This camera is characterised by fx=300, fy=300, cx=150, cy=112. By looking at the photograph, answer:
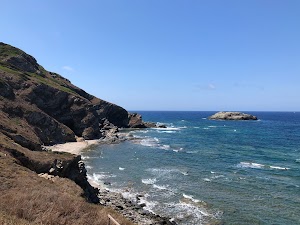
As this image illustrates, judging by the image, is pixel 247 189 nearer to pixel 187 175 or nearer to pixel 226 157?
pixel 187 175

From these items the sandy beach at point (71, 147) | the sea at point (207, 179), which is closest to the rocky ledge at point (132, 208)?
the sea at point (207, 179)

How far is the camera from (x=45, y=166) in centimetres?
3241

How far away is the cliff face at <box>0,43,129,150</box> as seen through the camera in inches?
3110

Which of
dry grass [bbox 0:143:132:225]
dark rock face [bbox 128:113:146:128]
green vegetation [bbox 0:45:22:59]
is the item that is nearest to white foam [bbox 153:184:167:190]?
dry grass [bbox 0:143:132:225]

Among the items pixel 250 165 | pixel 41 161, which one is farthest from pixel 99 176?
pixel 250 165

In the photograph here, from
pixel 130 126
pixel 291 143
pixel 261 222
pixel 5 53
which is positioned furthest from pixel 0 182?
pixel 130 126

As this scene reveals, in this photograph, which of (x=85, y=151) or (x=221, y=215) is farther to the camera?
(x=85, y=151)

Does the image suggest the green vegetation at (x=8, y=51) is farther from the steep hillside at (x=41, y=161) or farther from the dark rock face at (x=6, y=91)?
the dark rock face at (x=6, y=91)

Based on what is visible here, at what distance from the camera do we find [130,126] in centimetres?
15262

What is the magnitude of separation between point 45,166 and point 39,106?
68.3 metres

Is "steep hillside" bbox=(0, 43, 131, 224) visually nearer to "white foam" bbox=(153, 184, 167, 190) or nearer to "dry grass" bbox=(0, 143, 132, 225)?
"dry grass" bbox=(0, 143, 132, 225)

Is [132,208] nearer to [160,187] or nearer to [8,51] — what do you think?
[160,187]

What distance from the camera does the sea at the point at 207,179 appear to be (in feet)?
125

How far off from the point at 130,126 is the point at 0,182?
131 m
